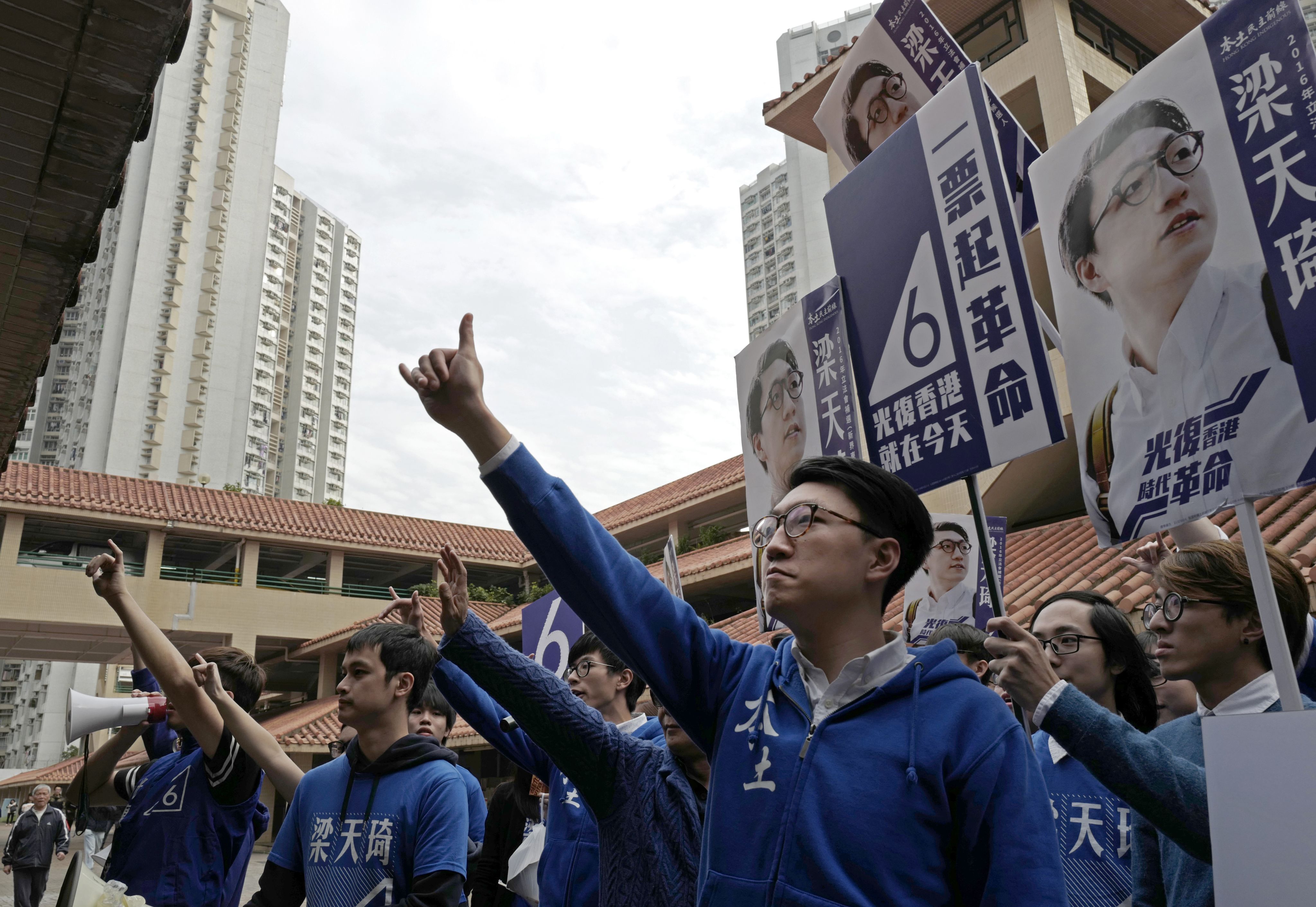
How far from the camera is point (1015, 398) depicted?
2992mm

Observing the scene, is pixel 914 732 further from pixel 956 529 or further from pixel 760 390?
pixel 956 529

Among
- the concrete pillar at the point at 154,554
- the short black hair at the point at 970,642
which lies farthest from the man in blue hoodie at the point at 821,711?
the concrete pillar at the point at 154,554

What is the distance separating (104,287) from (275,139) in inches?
580

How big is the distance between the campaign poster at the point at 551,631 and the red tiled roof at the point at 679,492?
33.8ft

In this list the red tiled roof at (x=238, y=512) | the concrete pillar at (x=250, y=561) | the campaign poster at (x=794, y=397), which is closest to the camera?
the campaign poster at (x=794, y=397)

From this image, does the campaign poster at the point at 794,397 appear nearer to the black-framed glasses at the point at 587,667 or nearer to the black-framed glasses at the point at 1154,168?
the black-framed glasses at the point at 587,667

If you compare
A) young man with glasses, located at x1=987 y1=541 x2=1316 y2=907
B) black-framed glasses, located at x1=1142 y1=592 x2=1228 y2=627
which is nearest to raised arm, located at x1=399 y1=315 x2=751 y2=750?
young man with glasses, located at x1=987 y1=541 x2=1316 y2=907

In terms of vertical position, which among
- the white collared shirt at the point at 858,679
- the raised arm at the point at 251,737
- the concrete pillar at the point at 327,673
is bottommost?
the white collared shirt at the point at 858,679

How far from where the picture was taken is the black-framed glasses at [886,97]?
4.75 m

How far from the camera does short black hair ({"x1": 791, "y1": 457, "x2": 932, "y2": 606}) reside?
182cm

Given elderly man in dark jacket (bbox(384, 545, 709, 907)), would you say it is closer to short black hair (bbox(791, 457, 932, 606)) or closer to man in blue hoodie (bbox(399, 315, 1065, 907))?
man in blue hoodie (bbox(399, 315, 1065, 907))

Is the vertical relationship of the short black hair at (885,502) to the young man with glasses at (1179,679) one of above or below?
above

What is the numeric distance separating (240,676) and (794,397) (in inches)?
106

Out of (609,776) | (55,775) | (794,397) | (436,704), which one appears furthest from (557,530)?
(55,775)
